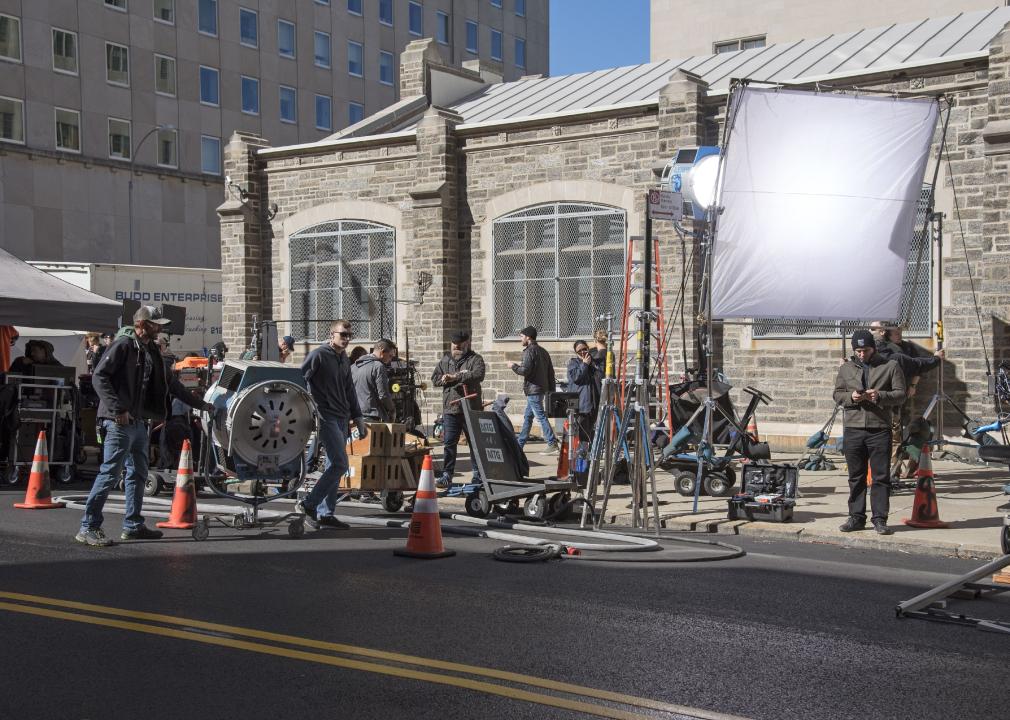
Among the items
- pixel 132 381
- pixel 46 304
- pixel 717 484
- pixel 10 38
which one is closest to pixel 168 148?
pixel 10 38

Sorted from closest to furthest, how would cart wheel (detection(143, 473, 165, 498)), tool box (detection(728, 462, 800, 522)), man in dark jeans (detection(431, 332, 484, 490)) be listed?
1. tool box (detection(728, 462, 800, 522))
2. cart wheel (detection(143, 473, 165, 498))
3. man in dark jeans (detection(431, 332, 484, 490))

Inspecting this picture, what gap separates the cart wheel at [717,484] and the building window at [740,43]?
23.4 meters

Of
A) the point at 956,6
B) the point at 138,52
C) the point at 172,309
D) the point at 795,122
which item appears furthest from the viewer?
the point at 138,52

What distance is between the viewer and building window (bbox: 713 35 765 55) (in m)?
34.0

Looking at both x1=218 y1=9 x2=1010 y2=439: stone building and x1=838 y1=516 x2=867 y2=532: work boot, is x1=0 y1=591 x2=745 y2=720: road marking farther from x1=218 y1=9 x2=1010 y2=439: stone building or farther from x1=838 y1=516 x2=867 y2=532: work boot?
x1=218 y1=9 x2=1010 y2=439: stone building

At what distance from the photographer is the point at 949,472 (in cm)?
1492

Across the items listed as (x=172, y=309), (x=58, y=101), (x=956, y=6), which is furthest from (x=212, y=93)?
(x=172, y=309)

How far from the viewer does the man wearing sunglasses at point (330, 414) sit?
11055 mm

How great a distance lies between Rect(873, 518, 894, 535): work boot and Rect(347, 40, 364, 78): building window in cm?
4864

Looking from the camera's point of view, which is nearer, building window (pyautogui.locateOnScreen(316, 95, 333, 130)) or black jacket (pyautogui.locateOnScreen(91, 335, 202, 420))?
black jacket (pyautogui.locateOnScreen(91, 335, 202, 420))

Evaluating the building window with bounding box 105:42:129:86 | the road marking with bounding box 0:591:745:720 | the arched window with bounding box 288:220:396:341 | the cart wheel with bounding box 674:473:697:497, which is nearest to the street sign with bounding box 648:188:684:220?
the cart wheel with bounding box 674:473:697:497

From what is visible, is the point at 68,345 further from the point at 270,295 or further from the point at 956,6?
the point at 956,6

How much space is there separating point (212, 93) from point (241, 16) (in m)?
4.03

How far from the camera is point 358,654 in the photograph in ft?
20.6
